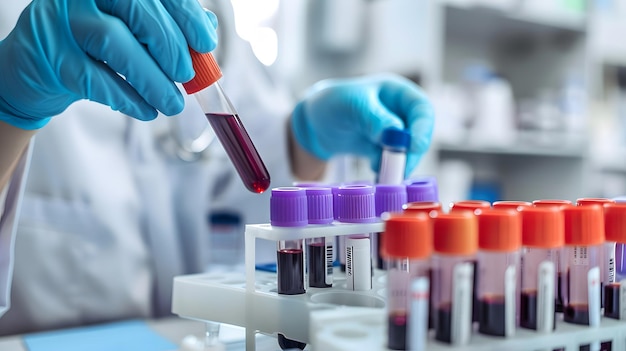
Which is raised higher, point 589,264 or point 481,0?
point 481,0

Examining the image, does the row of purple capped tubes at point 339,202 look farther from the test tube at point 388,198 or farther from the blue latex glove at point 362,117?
the blue latex glove at point 362,117

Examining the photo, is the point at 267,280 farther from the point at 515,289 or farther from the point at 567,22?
the point at 567,22

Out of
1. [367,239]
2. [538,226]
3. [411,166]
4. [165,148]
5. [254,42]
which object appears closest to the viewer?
[538,226]

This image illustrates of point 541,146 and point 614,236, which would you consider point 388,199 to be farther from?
point 541,146

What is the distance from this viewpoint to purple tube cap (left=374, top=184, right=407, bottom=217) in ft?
2.19

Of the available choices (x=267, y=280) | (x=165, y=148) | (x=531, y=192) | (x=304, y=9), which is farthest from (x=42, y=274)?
(x=531, y=192)

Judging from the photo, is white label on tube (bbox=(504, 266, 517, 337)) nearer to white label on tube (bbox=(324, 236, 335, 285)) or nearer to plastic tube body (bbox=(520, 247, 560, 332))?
plastic tube body (bbox=(520, 247, 560, 332))

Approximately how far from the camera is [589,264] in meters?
0.54

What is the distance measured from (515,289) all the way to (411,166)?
0.45 m

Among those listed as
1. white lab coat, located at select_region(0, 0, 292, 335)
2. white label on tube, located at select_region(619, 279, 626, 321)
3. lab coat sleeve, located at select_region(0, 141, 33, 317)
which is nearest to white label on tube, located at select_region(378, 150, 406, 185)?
white label on tube, located at select_region(619, 279, 626, 321)

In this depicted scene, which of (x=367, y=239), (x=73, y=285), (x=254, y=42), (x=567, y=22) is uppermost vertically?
(x=567, y=22)

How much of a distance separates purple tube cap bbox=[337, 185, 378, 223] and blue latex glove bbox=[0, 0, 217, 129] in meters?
0.23

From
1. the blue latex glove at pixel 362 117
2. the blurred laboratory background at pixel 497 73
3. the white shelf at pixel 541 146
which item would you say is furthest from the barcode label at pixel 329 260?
the white shelf at pixel 541 146

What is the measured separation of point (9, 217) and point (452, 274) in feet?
2.17
